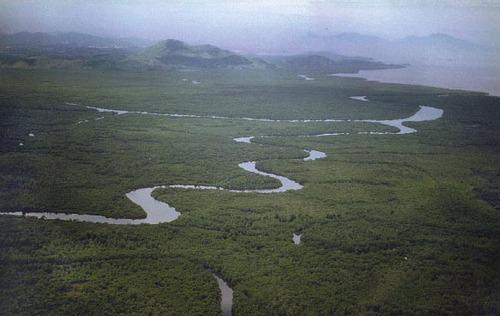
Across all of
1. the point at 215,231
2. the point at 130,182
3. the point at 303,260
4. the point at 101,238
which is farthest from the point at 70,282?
the point at 130,182

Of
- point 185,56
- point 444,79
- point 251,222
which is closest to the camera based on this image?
point 251,222

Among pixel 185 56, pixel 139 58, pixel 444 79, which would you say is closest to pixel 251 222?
pixel 444 79

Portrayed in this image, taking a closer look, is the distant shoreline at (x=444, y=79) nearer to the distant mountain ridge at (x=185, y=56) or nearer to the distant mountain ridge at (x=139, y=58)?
the distant mountain ridge at (x=139, y=58)

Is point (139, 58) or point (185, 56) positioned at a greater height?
point (185, 56)

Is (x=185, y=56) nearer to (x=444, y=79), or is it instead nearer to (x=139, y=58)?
(x=139, y=58)

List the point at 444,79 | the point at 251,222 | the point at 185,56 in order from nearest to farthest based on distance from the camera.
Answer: the point at 251,222
the point at 444,79
the point at 185,56

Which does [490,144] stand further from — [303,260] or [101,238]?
[101,238]

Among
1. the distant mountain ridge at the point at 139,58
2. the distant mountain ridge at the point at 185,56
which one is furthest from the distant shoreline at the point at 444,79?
the distant mountain ridge at the point at 185,56

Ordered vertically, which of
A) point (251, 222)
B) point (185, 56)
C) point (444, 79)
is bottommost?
point (251, 222)
